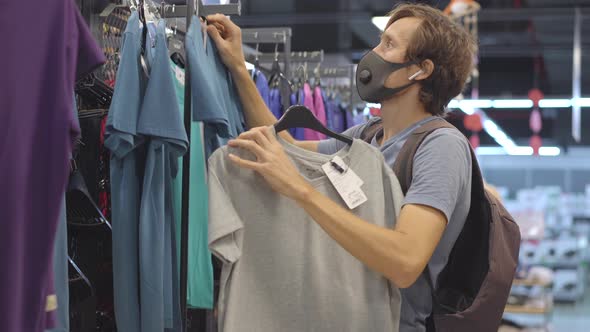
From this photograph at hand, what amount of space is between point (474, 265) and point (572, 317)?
11.3m

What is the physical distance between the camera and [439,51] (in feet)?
7.50

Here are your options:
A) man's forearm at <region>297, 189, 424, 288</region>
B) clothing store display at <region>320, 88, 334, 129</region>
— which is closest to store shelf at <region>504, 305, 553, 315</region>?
clothing store display at <region>320, 88, 334, 129</region>

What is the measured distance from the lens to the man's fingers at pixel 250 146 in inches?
79.4

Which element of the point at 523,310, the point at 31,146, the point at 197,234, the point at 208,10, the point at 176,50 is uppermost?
the point at 208,10

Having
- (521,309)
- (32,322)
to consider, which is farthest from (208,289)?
(521,309)

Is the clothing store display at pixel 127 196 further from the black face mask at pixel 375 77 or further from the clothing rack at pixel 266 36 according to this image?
the clothing rack at pixel 266 36

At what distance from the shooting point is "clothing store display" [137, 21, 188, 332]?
2.28 m

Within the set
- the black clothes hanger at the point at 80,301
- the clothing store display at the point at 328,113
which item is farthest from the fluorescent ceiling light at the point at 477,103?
the black clothes hanger at the point at 80,301

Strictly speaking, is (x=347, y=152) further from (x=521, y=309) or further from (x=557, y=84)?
(x=557, y=84)

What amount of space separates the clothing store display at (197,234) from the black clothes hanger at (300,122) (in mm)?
544

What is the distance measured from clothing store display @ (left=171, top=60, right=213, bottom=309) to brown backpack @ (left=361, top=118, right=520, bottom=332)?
70 cm

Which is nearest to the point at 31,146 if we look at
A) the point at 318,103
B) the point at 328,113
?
the point at 318,103

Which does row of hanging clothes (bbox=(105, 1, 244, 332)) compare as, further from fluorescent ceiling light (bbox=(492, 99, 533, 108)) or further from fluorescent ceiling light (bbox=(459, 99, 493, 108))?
fluorescent ceiling light (bbox=(492, 99, 533, 108))

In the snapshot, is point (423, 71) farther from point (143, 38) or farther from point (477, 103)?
point (477, 103)
